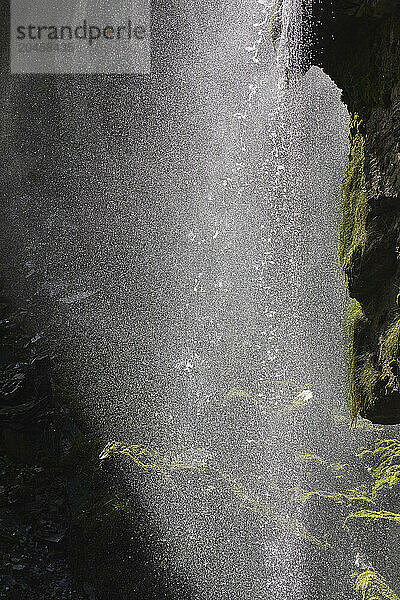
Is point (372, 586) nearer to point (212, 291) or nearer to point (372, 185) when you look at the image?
point (372, 185)

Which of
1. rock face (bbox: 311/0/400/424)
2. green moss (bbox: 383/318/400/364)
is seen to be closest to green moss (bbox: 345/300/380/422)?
rock face (bbox: 311/0/400/424)

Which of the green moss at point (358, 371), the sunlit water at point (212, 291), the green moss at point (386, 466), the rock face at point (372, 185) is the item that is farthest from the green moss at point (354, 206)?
the green moss at point (386, 466)

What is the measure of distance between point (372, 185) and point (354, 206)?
194mm

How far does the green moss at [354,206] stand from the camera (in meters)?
1.75

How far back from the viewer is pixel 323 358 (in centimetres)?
510

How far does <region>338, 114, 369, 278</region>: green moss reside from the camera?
175cm

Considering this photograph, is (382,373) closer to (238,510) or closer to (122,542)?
(238,510)

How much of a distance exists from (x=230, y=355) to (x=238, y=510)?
170 centimetres

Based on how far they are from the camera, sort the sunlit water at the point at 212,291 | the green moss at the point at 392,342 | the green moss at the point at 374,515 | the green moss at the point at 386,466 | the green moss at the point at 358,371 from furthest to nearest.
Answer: the sunlit water at the point at 212,291, the green moss at the point at 386,466, the green moss at the point at 374,515, the green moss at the point at 358,371, the green moss at the point at 392,342

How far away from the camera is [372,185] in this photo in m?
1.69

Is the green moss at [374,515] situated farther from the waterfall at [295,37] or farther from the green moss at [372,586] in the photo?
the waterfall at [295,37]

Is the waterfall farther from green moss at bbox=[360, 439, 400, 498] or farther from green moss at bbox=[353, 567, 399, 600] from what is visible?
green moss at bbox=[353, 567, 399, 600]

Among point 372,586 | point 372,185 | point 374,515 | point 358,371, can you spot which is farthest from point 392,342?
point 372,586

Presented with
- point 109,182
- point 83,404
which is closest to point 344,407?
point 83,404
